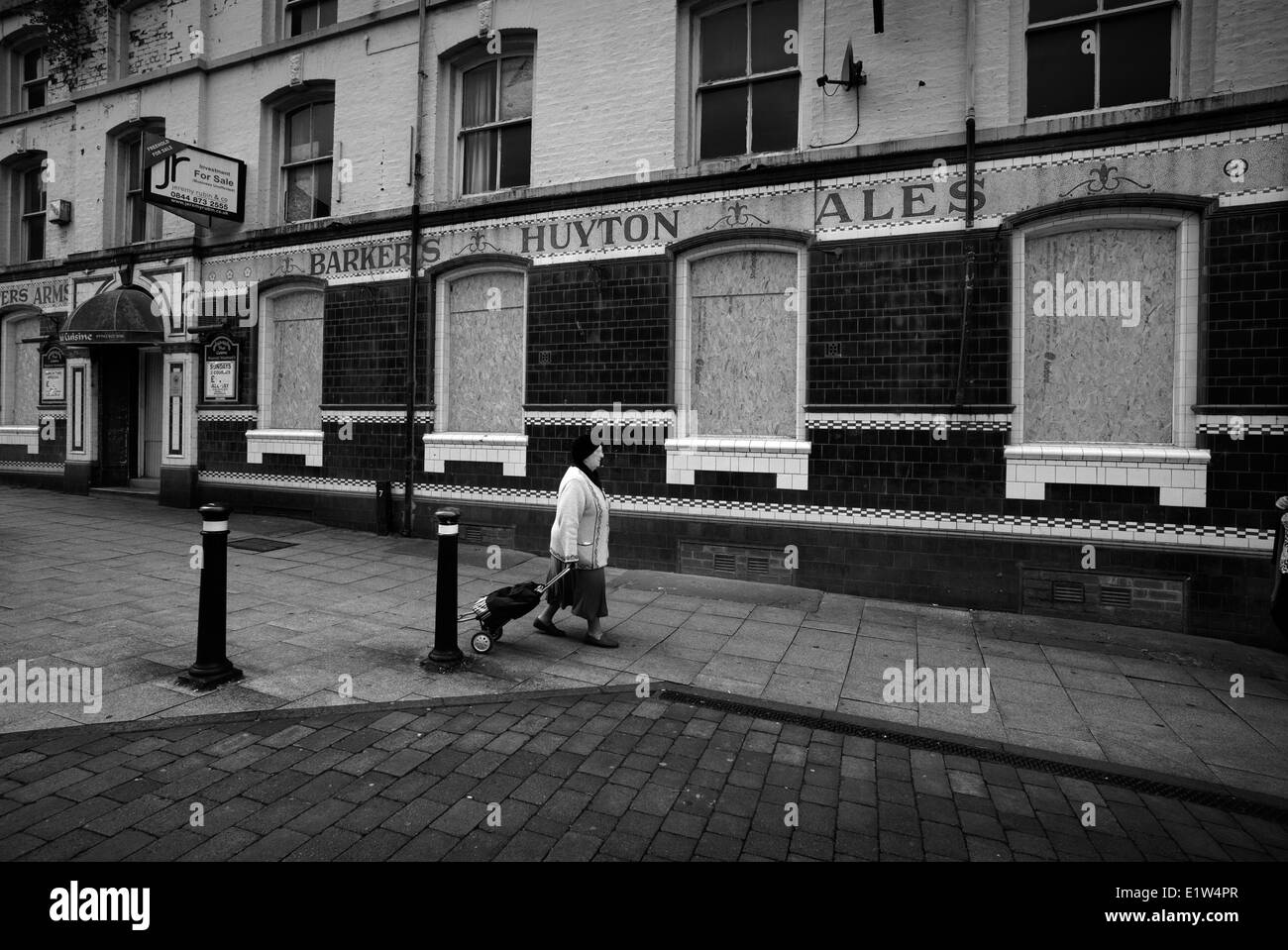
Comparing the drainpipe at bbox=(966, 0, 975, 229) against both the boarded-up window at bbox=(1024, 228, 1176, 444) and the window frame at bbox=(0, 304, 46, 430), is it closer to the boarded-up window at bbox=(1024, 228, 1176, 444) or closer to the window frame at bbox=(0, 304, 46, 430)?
the boarded-up window at bbox=(1024, 228, 1176, 444)

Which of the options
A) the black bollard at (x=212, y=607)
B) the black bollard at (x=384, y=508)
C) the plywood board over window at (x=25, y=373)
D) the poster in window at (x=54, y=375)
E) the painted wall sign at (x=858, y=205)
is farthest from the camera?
the plywood board over window at (x=25, y=373)

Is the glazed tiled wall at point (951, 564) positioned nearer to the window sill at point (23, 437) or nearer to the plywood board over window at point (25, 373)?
the window sill at point (23, 437)

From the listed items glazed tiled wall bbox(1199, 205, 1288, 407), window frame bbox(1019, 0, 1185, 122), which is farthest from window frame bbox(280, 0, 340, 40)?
glazed tiled wall bbox(1199, 205, 1288, 407)

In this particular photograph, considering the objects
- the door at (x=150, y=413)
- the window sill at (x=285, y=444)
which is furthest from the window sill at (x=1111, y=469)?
the door at (x=150, y=413)

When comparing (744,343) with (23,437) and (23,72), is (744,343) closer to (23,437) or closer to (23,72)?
(23,437)

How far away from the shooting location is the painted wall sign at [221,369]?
12664mm

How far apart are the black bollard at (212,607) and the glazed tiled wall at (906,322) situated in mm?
6218

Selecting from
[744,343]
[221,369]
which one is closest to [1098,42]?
[744,343]

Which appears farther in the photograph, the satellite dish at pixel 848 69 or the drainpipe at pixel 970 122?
the satellite dish at pixel 848 69

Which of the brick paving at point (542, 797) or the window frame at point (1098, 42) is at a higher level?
the window frame at point (1098, 42)

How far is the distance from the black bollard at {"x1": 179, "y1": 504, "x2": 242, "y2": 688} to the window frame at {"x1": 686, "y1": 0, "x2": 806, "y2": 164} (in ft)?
23.5

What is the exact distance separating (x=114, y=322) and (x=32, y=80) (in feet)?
26.0

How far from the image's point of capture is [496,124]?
35.8 feet
